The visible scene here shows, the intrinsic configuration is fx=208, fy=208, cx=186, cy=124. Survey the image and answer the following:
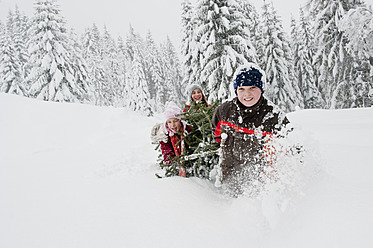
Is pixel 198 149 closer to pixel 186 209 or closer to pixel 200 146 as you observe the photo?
pixel 200 146

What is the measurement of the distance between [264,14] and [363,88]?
33.5ft

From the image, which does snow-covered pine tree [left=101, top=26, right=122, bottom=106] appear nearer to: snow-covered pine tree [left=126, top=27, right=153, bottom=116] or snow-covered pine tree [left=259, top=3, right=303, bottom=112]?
snow-covered pine tree [left=126, top=27, right=153, bottom=116]

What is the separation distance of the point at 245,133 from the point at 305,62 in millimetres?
25898

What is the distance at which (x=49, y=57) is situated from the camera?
1778 cm

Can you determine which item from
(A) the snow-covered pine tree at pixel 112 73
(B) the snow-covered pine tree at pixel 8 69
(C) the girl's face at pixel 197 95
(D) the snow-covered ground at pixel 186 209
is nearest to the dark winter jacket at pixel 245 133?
(D) the snow-covered ground at pixel 186 209

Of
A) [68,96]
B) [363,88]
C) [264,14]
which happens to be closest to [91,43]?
[68,96]

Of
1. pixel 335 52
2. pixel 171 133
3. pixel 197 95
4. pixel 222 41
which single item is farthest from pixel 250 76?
pixel 335 52

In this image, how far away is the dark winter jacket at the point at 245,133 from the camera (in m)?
2.62

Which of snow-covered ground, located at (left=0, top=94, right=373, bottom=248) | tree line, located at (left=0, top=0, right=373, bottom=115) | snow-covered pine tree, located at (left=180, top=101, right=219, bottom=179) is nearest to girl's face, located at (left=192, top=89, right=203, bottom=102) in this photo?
snow-covered pine tree, located at (left=180, top=101, right=219, bottom=179)

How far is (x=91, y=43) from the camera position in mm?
35906

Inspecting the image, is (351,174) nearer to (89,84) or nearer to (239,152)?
(239,152)

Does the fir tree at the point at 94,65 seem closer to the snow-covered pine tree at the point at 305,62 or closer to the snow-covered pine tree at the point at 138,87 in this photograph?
the snow-covered pine tree at the point at 138,87

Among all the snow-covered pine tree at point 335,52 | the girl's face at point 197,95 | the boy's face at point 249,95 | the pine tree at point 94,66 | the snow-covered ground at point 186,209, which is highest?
the pine tree at point 94,66

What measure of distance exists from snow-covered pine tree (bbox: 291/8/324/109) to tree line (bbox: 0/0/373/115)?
4.1 inches
